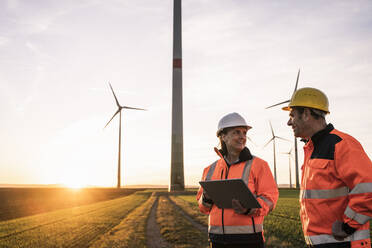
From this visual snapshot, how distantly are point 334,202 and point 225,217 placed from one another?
1.59 metres

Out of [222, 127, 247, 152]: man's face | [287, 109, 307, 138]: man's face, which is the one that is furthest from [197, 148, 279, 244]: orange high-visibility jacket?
[287, 109, 307, 138]: man's face

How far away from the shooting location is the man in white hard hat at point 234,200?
5066 mm

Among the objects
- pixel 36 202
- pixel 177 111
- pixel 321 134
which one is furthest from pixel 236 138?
pixel 177 111

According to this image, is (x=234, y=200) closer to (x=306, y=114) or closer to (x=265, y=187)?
(x=265, y=187)

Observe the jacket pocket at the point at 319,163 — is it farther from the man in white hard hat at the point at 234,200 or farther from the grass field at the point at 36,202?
the grass field at the point at 36,202

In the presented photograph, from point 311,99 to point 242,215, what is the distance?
73.5 inches

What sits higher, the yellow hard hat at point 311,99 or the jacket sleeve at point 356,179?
the yellow hard hat at point 311,99

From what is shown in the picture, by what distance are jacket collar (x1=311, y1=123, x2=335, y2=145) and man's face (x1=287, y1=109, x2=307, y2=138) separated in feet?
0.53

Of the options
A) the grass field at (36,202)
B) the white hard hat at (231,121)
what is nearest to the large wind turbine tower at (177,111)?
the grass field at (36,202)

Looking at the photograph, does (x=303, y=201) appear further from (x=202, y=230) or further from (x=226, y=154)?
(x=202, y=230)

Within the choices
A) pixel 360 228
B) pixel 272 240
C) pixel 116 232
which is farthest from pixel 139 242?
pixel 360 228

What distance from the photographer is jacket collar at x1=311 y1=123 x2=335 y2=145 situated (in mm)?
4559

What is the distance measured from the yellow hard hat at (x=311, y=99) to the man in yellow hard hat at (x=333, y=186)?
46mm

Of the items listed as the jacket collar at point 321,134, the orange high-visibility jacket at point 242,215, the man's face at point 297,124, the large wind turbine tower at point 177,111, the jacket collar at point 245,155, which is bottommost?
the orange high-visibility jacket at point 242,215
